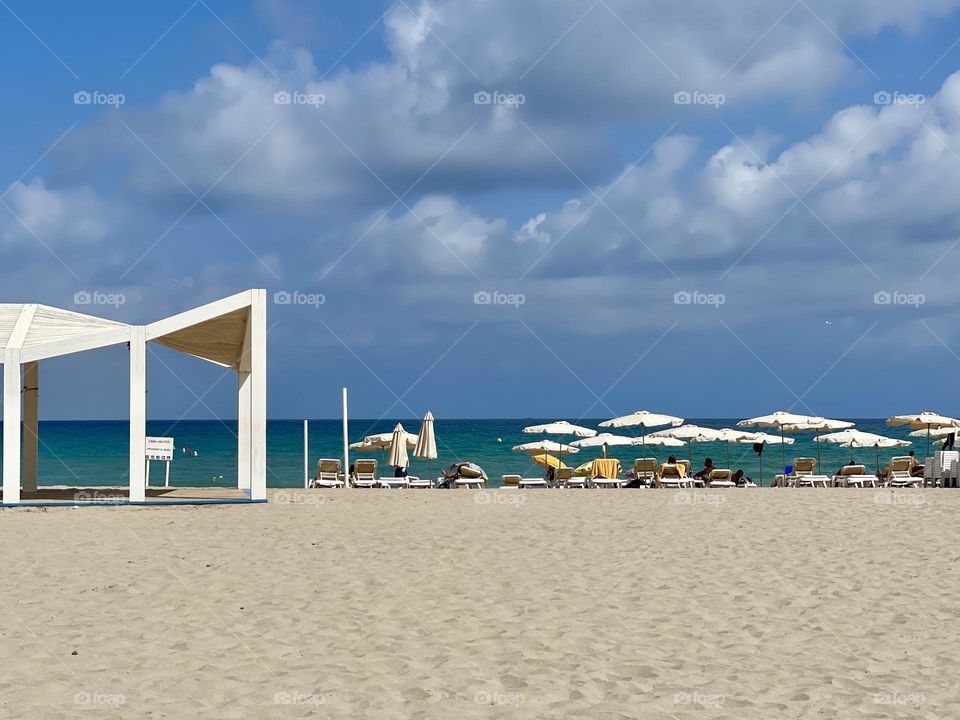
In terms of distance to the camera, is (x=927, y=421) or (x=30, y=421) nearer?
(x=30, y=421)

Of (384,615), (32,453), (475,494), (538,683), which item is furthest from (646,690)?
(32,453)

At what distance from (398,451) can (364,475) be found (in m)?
2.23

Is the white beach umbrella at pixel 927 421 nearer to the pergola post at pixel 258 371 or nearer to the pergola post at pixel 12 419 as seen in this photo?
the pergola post at pixel 258 371

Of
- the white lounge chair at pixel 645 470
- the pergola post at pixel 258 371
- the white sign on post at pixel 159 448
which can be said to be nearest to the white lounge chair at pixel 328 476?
the white sign on post at pixel 159 448

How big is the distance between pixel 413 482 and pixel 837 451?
42.3 metres

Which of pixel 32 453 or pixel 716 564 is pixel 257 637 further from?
pixel 32 453

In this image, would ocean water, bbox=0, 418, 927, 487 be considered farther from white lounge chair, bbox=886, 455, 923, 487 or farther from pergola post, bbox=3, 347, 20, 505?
pergola post, bbox=3, 347, 20, 505

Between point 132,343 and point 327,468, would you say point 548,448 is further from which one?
point 132,343

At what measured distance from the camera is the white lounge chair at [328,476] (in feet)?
74.4

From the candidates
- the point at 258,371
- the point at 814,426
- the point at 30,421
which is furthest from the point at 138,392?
the point at 814,426

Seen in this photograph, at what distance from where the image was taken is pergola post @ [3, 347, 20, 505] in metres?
15.2

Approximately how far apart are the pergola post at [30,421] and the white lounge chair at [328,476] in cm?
613

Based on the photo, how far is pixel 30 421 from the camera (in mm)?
19156

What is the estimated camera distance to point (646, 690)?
5.18 metres
